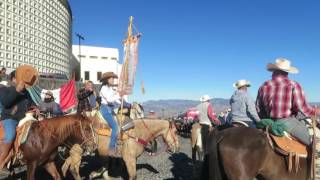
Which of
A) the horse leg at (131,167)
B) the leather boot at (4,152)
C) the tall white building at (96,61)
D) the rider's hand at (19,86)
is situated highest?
the tall white building at (96,61)

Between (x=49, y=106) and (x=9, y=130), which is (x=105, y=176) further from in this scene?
(x=49, y=106)

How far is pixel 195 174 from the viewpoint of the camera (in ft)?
31.6

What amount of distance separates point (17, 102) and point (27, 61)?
3757 centimetres

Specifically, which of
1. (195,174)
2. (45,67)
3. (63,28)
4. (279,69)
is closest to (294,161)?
(279,69)

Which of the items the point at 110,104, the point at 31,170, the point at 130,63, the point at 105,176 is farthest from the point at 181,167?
the point at 31,170

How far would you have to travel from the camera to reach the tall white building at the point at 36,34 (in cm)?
3941

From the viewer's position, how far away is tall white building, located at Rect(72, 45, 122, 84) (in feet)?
235

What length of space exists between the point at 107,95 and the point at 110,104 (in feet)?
0.72

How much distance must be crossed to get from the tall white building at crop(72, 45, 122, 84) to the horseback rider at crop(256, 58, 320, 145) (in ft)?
215

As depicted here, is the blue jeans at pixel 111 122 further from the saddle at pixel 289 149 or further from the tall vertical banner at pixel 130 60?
the saddle at pixel 289 149

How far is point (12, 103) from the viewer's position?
7.12 meters

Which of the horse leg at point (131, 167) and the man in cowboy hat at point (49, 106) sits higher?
the man in cowboy hat at point (49, 106)

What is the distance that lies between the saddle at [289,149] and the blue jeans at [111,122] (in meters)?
3.97

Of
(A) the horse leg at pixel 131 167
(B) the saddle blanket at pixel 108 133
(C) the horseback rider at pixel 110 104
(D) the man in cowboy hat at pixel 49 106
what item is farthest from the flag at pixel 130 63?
(D) the man in cowboy hat at pixel 49 106
